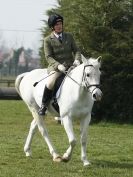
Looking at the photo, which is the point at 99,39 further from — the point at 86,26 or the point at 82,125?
the point at 82,125

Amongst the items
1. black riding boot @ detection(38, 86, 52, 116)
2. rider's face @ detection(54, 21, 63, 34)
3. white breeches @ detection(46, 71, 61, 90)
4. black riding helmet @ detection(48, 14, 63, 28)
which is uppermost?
black riding helmet @ detection(48, 14, 63, 28)

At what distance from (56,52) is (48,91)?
2.57 feet

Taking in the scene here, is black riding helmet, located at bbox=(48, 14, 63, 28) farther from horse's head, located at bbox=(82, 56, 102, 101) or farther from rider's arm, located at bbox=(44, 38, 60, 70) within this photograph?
horse's head, located at bbox=(82, 56, 102, 101)

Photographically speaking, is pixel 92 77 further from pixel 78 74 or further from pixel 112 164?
pixel 112 164

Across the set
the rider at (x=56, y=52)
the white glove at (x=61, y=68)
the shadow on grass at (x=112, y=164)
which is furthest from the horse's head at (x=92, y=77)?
the shadow on grass at (x=112, y=164)

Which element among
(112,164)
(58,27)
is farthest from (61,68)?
(112,164)

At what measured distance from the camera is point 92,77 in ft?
30.0

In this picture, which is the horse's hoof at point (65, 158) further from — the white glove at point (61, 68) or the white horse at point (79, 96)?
the white glove at point (61, 68)

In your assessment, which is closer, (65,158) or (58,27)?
(65,158)

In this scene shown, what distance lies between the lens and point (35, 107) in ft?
37.3

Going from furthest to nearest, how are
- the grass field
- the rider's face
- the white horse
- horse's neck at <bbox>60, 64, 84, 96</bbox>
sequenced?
the rider's face
horse's neck at <bbox>60, 64, 84, 96</bbox>
the white horse
the grass field

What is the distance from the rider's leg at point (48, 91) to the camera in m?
10.2

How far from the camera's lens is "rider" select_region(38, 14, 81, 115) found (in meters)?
10.2

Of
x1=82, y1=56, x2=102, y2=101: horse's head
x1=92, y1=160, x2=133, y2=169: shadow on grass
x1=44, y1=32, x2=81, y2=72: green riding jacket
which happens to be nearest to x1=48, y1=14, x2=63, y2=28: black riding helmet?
x1=44, y1=32, x2=81, y2=72: green riding jacket
